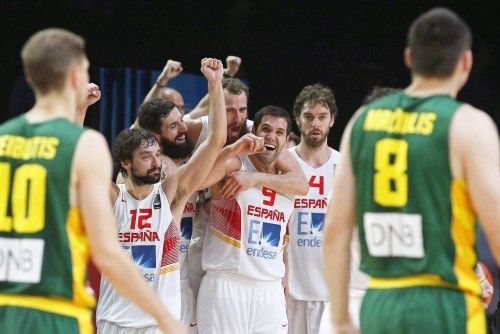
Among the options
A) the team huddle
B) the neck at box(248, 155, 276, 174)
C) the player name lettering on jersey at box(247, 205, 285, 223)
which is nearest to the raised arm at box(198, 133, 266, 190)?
the neck at box(248, 155, 276, 174)

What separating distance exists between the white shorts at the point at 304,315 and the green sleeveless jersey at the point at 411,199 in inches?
171

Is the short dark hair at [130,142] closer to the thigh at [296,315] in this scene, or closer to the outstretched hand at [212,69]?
the outstretched hand at [212,69]

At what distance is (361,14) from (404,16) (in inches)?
20.0

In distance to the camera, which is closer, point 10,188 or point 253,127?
point 10,188

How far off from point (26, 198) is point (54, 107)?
1.33ft

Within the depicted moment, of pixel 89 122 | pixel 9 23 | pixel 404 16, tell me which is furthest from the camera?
A: pixel 404 16

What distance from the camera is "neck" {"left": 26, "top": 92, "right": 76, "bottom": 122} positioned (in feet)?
15.3

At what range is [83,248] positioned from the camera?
15.1ft

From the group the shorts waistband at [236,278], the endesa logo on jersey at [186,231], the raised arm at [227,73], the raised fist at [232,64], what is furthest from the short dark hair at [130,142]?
the raised fist at [232,64]

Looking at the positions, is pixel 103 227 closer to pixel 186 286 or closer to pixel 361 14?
pixel 186 286

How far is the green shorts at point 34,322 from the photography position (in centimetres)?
452

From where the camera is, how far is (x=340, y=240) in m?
4.59

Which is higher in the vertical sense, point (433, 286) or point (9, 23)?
point (9, 23)

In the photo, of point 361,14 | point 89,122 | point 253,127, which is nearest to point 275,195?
point 253,127
